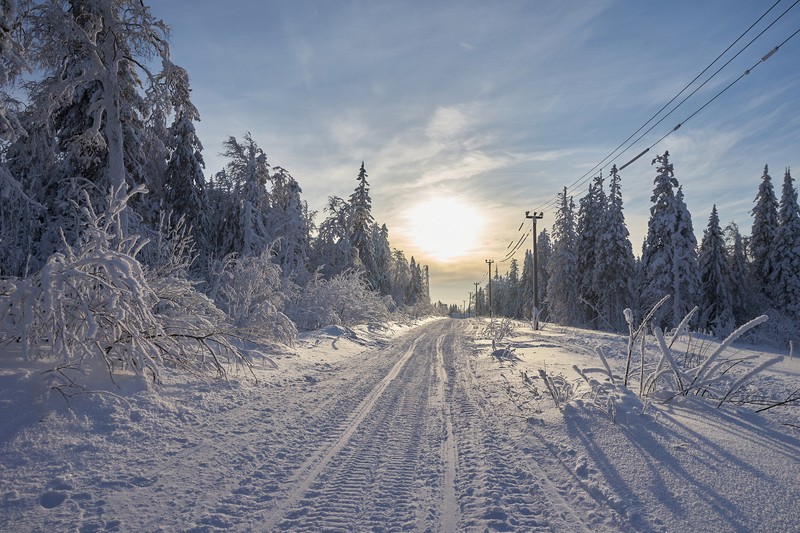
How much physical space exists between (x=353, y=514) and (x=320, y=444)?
156 cm

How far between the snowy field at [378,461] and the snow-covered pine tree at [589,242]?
114 ft

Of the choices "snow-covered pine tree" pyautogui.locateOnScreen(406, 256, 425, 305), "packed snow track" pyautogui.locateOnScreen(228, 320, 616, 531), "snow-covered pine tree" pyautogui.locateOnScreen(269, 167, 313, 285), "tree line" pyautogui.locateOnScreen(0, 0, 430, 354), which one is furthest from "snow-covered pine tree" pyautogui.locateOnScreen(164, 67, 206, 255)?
"snow-covered pine tree" pyautogui.locateOnScreen(406, 256, 425, 305)

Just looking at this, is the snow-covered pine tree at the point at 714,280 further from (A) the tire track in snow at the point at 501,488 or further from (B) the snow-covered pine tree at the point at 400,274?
(B) the snow-covered pine tree at the point at 400,274

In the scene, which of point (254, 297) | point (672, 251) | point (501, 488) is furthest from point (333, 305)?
point (672, 251)

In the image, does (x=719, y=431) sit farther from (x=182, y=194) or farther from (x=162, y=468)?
(x=182, y=194)

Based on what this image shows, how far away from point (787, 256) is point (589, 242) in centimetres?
1419

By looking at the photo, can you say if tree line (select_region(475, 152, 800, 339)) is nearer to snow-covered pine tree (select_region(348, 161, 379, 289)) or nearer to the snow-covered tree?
the snow-covered tree

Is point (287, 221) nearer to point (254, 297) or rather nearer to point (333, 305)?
point (333, 305)

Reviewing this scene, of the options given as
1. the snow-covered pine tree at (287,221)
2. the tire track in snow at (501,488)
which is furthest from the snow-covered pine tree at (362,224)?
the tire track in snow at (501,488)

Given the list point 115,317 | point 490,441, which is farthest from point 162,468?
point 490,441

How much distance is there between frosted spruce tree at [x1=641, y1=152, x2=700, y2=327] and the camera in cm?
2983

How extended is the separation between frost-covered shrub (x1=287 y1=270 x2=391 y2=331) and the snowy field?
1197 centimetres

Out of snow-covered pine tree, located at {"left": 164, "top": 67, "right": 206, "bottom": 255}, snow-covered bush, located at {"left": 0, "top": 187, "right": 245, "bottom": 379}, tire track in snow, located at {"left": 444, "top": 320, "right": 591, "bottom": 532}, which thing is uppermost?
snow-covered pine tree, located at {"left": 164, "top": 67, "right": 206, "bottom": 255}

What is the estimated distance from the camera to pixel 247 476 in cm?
347
